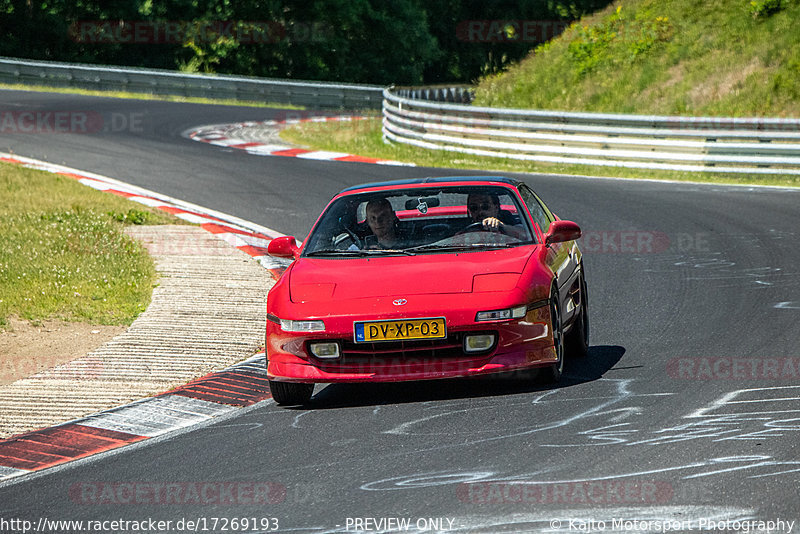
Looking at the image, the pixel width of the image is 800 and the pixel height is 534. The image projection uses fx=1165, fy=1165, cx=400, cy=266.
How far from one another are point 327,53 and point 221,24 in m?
5.52

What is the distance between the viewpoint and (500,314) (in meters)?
7.13

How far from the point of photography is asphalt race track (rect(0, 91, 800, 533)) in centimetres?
511

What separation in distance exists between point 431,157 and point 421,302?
16609 mm

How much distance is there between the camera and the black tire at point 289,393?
7496mm

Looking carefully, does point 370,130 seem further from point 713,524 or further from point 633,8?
point 713,524

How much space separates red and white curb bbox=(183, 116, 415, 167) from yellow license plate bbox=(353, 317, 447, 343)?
48.6ft

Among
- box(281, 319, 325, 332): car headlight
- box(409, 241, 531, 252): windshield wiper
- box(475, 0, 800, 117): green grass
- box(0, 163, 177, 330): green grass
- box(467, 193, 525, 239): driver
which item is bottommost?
box(0, 163, 177, 330): green grass

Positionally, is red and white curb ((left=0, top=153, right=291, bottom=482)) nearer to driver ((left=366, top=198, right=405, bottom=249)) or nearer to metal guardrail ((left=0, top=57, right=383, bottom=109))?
driver ((left=366, top=198, right=405, bottom=249))

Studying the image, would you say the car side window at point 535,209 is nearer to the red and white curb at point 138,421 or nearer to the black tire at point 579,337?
the black tire at point 579,337

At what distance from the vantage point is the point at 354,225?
853 cm

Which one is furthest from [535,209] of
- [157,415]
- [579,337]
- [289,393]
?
[157,415]

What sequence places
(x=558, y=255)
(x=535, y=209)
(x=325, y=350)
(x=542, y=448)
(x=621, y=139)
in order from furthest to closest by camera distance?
(x=621, y=139), (x=535, y=209), (x=558, y=255), (x=325, y=350), (x=542, y=448)

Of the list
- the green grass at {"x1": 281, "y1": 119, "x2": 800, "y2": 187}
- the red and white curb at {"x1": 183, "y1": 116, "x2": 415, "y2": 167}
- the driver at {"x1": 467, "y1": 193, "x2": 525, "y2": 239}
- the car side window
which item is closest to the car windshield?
the driver at {"x1": 467, "y1": 193, "x2": 525, "y2": 239}

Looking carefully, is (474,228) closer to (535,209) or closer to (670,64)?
(535,209)
